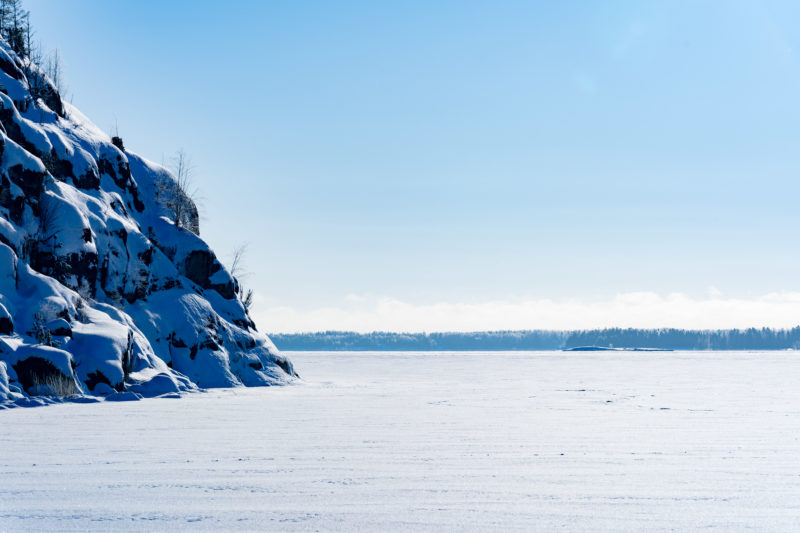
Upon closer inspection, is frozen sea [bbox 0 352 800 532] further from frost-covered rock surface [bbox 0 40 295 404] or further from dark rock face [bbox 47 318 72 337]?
dark rock face [bbox 47 318 72 337]

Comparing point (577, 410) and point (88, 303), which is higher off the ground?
point (88, 303)

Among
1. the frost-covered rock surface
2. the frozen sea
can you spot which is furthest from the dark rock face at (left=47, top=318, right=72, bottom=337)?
the frozen sea

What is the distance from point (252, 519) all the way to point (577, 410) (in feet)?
45.0

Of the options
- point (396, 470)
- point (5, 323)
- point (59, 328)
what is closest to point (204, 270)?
point (59, 328)

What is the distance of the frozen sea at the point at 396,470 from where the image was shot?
6.21 meters

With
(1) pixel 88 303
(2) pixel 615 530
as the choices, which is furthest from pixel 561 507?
(1) pixel 88 303

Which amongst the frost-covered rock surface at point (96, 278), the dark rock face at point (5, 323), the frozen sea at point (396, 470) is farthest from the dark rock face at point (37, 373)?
the frozen sea at point (396, 470)

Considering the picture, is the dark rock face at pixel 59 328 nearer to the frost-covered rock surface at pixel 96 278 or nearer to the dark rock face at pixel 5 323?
the frost-covered rock surface at pixel 96 278

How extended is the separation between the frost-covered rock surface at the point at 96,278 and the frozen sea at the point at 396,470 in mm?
5052

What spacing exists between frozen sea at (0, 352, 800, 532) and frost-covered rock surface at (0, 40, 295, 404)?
16.6 ft

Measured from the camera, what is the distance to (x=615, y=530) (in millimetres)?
5770

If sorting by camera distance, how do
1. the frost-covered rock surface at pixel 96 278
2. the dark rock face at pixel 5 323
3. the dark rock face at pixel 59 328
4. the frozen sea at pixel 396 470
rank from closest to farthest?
the frozen sea at pixel 396 470, the dark rock face at pixel 5 323, the frost-covered rock surface at pixel 96 278, the dark rock face at pixel 59 328

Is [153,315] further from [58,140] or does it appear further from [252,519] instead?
[252,519]

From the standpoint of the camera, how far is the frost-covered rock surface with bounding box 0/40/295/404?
71.5ft
